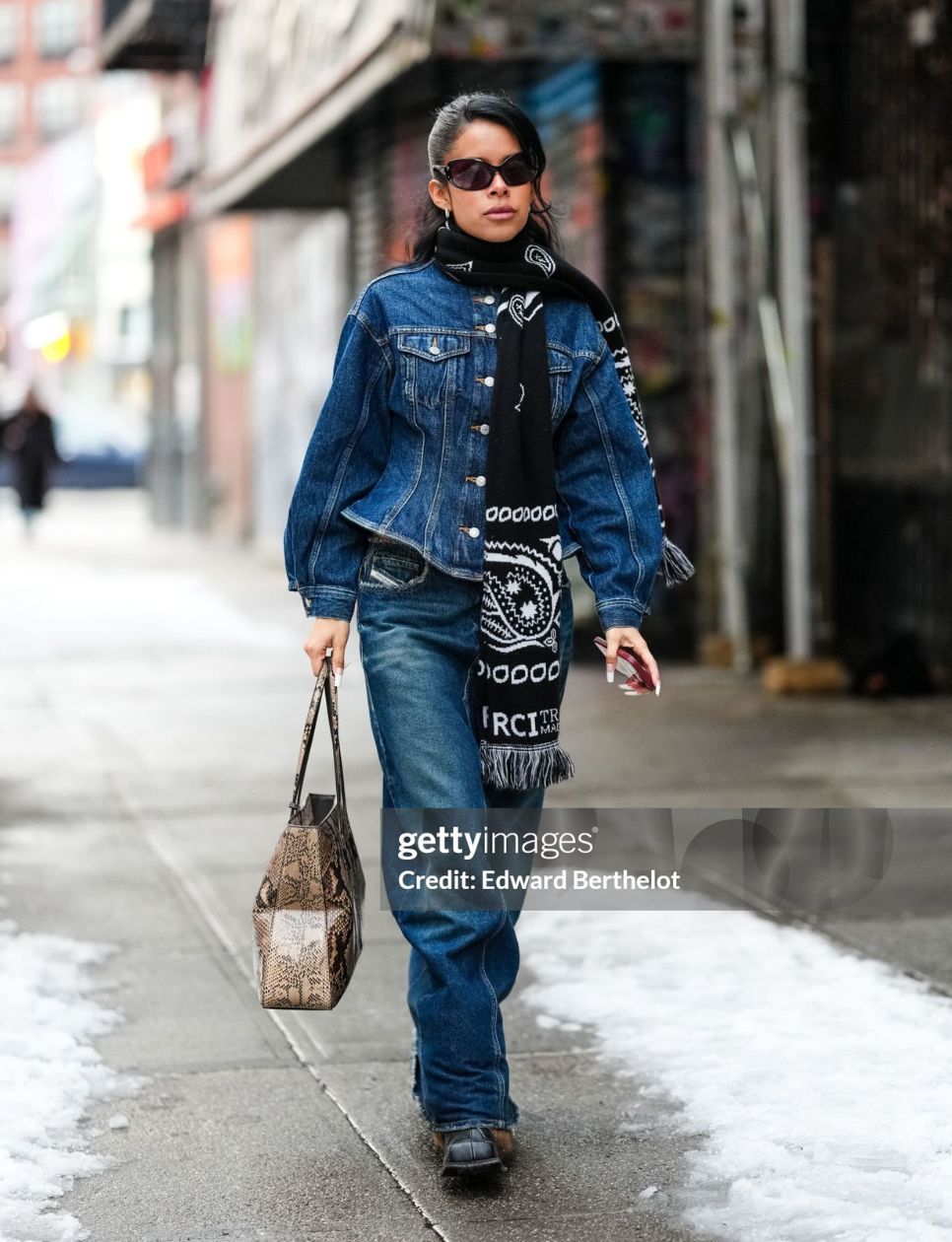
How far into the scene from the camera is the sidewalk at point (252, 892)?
3.77m

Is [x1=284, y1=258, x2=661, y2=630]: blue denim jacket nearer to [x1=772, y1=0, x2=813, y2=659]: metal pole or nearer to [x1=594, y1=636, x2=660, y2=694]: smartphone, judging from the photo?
[x1=594, y1=636, x2=660, y2=694]: smartphone

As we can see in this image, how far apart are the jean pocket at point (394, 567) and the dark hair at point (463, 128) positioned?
0.55m

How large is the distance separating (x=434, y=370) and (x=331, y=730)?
67 cm

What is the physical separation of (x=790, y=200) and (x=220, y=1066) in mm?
6529

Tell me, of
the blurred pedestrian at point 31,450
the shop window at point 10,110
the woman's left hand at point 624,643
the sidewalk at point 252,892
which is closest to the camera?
the sidewalk at point 252,892

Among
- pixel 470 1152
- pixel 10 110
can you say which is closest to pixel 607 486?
pixel 470 1152

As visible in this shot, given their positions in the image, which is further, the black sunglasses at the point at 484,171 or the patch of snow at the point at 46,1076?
the black sunglasses at the point at 484,171

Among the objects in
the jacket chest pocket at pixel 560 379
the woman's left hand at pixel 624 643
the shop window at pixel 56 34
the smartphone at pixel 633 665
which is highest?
the shop window at pixel 56 34

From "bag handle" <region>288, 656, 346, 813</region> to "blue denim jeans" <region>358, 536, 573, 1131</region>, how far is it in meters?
0.07

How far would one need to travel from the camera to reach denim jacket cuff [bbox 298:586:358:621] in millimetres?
3852

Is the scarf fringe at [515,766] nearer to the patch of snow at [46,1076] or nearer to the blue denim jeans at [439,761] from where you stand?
the blue denim jeans at [439,761]

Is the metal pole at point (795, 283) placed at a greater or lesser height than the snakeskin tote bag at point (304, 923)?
greater

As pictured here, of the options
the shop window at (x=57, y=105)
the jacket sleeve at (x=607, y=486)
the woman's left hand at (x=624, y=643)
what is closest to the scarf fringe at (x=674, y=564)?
the jacket sleeve at (x=607, y=486)

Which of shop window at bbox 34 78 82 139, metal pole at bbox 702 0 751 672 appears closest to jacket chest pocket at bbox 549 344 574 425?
metal pole at bbox 702 0 751 672
